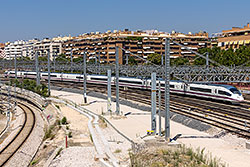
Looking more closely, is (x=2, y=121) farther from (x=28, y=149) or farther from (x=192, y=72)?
(x=192, y=72)

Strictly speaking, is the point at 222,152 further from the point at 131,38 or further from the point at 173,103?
the point at 131,38

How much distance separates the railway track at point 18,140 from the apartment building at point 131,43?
82.2 metres

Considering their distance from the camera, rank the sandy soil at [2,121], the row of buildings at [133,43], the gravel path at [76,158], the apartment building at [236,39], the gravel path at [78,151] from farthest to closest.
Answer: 1. the row of buildings at [133,43]
2. the apartment building at [236,39]
3. the sandy soil at [2,121]
4. the gravel path at [78,151]
5. the gravel path at [76,158]

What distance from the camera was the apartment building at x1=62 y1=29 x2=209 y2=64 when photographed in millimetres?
127062

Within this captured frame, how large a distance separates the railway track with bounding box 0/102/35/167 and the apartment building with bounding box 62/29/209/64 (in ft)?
270

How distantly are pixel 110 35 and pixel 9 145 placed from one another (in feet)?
346

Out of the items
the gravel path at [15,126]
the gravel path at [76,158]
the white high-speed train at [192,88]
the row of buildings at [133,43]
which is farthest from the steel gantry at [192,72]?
the row of buildings at [133,43]

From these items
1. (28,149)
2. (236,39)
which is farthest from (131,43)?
(28,149)

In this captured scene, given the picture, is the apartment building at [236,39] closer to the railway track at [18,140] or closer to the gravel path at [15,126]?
the gravel path at [15,126]

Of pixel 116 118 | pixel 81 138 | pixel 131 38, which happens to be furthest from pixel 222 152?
pixel 131 38

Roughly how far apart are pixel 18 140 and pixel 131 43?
334ft

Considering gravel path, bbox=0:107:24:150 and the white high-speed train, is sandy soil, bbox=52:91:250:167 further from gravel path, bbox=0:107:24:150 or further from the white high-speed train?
the white high-speed train

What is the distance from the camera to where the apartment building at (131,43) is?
127062 millimetres

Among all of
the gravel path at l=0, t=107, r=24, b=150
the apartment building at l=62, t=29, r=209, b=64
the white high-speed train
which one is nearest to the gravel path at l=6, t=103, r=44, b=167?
the gravel path at l=0, t=107, r=24, b=150
